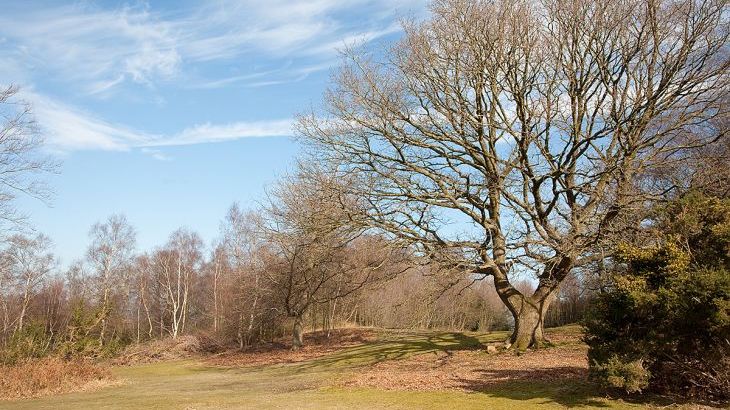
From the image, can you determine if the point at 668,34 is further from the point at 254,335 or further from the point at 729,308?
the point at 254,335

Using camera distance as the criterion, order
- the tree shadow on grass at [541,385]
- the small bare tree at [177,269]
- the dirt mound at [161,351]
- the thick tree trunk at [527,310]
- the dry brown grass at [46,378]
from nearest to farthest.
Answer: the tree shadow on grass at [541,385], the dry brown grass at [46,378], the thick tree trunk at [527,310], the dirt mound at [161,351], the small bare tree at [177,269]

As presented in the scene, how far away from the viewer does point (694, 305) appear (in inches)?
315

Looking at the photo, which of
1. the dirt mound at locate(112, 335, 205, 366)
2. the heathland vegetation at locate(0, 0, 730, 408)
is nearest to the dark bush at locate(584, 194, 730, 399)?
the heathland vegetation at locate(0, 0, 730, 408)

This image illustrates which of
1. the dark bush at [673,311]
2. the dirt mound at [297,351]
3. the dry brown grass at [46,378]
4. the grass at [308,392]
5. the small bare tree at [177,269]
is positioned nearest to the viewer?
the dark bush at [673,311]

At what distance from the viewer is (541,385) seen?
38.6ft

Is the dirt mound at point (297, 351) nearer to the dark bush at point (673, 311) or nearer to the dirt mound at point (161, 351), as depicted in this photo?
the dirt mound at point (161, 351)

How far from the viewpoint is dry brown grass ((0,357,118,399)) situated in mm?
15609

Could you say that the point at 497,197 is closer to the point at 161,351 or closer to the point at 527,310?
the point at 527,310

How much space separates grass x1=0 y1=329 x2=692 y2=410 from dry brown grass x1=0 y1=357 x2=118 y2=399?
0.86 m

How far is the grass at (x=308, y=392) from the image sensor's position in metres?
10.6

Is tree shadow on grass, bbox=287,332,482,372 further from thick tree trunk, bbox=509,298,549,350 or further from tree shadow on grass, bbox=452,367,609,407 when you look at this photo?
tree shadow on grass, bbox=452,367,609,407

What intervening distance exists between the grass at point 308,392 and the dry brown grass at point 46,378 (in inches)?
33.9

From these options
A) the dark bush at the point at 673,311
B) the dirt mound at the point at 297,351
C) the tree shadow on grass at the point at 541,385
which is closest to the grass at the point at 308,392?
the tree shadow on grass at the point at 541,385

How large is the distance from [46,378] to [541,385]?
14.3 meters
